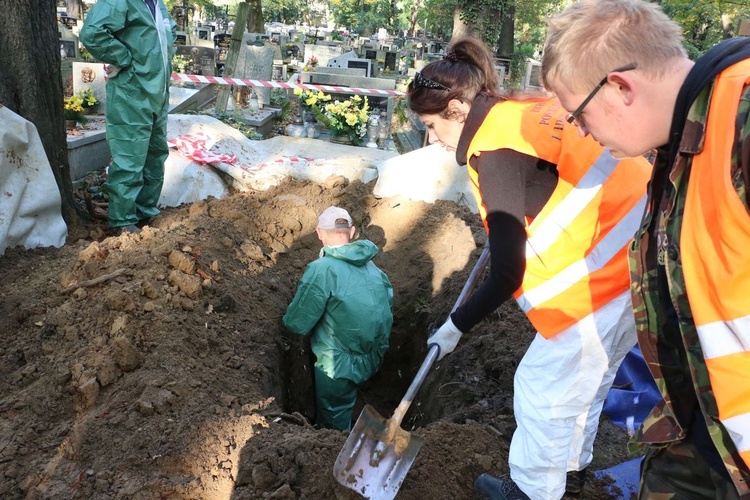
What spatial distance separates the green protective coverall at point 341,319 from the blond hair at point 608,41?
2.51 metres

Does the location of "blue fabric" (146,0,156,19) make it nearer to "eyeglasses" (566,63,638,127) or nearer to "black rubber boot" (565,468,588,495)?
"eyeglasses" (566,63,638,127)

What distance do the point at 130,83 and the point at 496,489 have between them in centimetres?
398

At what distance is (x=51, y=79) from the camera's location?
4.52 m

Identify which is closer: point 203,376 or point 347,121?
point 203,376

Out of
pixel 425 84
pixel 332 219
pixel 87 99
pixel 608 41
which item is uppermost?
pixel 608 41

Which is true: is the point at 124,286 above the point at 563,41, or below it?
below

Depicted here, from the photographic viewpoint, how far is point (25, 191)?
A: 167 inches

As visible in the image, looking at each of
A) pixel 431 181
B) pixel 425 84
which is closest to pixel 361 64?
pixel 431 181

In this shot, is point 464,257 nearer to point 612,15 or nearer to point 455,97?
point 455,97

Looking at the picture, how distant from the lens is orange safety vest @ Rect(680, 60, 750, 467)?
3.25 feet

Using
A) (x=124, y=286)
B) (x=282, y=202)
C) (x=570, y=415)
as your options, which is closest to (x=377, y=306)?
(x=124, y=286)

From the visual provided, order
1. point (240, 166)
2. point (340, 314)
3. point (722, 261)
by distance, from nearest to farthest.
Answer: point (722, 261)
point (340, 314)
point (240, 166)

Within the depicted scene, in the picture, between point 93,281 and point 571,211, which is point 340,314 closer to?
point 93,281

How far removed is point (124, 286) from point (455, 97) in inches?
87.3
